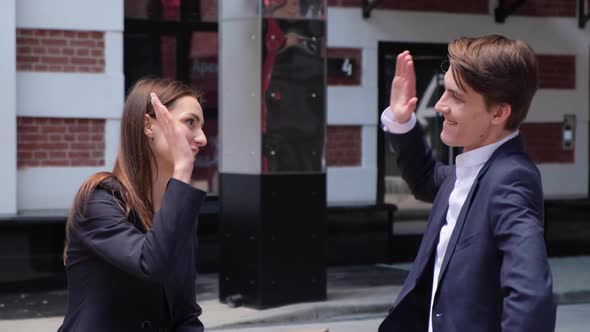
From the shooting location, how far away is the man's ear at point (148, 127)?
326 centimetres

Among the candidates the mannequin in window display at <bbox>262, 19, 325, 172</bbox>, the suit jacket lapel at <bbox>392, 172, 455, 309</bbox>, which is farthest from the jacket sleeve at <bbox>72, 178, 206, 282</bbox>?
the mannequin in window display at <bbox>262, 19, 325, 172</bbox>

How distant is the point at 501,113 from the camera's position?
3098 mm

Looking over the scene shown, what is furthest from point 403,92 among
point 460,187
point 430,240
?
point 430,240

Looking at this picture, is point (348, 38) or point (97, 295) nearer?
point (97, 295)

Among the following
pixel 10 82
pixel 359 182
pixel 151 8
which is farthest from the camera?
pixel 359 182

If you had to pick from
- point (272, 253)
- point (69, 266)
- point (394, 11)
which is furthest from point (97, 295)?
point (394, 11)

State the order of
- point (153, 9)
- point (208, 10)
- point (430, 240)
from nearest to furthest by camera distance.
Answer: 1. point (430, 240)
2. point (153, 9)
3. point (208, 10)

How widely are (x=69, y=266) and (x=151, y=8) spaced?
9437mm

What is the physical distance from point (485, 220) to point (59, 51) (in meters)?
9.06

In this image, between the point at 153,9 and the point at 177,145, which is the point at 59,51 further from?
the point at 177,145

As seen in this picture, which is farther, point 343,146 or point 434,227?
point 343,146

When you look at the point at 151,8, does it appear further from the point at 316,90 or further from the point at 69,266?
the point at 69,266

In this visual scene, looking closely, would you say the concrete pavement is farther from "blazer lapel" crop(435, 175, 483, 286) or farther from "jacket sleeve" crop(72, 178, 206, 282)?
"blazer lapel" crop(435, 175, 483, 286)

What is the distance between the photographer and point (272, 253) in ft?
32.3
